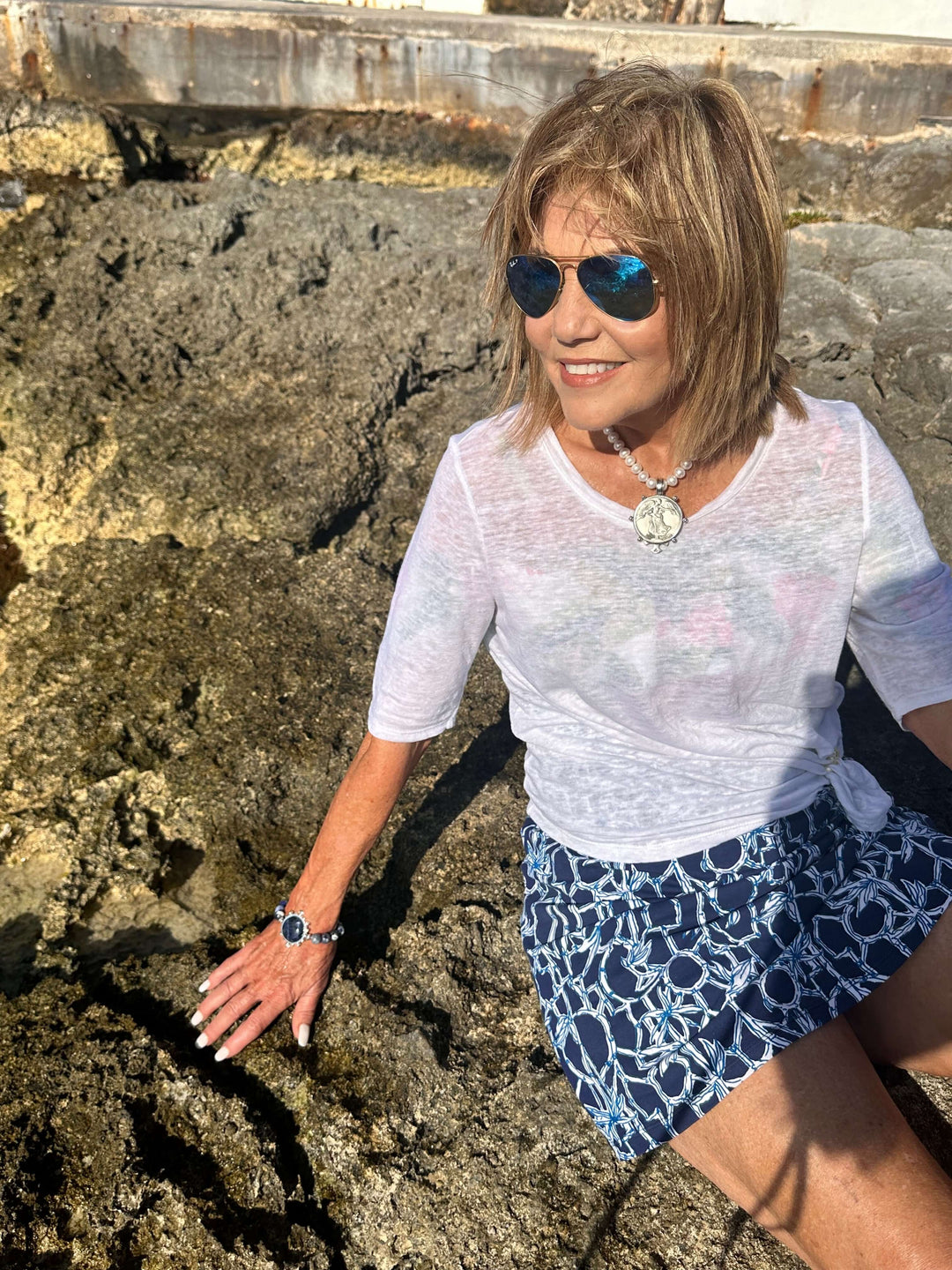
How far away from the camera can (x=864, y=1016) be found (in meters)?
1.54

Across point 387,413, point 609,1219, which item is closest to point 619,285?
point 609,1219

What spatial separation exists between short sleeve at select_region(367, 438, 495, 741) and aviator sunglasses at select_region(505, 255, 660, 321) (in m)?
0.29

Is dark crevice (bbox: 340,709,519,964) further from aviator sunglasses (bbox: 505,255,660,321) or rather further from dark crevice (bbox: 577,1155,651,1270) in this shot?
aviator sunglasses (bbox: 505,255,660,321)

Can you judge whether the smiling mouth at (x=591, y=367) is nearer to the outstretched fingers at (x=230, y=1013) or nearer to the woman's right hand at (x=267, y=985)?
the woman's right hand at (x=267, y=985)

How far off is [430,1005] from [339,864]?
0.98 feet

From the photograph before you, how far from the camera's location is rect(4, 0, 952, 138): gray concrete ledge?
16.1ft

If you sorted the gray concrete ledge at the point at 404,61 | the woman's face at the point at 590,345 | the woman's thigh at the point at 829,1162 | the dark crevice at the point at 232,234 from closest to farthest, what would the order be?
the woman's thigh at the point at 829,1162
the woman's face at the point at 590,345
the dark crevice at the point at 232,234
the gray concrete ledge at the point at 404,61

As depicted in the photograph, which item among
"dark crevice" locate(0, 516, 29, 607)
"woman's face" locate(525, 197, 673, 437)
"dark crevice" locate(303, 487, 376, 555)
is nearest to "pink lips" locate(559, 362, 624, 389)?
"woman's face" locate(525, 197, 673, 437)

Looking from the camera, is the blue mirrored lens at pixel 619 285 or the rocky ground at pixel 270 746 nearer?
the blue mirrored lens at pixel 619 285

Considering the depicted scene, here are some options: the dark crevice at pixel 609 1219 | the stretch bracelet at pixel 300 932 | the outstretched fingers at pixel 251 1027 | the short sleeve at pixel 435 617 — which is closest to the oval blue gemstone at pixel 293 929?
the stretch bracelet at pixel 300 932

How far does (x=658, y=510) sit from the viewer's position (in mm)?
1497

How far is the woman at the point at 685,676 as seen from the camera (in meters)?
1.30

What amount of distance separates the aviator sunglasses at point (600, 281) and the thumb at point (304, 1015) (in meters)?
1.17

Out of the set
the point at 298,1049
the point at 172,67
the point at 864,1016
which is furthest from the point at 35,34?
the point at 864,1016
